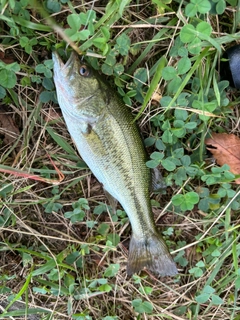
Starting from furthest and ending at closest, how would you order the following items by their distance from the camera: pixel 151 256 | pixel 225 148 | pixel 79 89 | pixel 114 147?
1. pixel 225 148
2. pixel 151 256
3. pixel 114 147
4. pixel 79 89

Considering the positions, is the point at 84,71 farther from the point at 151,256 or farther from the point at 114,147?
the point at 151,256

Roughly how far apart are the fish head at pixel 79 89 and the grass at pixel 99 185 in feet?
0.58

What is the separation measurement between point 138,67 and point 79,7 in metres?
0.55

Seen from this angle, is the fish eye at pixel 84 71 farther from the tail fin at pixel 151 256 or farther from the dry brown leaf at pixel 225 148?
the tail fin at pixel 151 256

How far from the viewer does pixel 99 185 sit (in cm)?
274

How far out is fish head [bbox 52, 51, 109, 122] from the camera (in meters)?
2.25

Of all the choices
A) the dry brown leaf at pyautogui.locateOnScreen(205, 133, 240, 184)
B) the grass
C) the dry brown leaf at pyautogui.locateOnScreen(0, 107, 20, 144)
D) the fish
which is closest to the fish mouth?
the fish

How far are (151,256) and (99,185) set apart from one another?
2.04 feet

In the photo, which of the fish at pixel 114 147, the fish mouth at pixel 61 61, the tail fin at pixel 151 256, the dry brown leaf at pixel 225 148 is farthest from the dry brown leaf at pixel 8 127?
the dry brown leaf at pixel 225 148

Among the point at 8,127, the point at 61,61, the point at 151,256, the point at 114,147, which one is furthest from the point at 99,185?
the point at 61,61

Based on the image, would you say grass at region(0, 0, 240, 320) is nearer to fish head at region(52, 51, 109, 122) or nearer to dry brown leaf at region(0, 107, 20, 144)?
dry brown leaf at region(0, 107, 20, 144)

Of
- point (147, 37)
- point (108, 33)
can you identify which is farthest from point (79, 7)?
point (147, 37)

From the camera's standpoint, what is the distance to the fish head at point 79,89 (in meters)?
2.25

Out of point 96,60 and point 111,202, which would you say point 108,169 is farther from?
point 96,60
